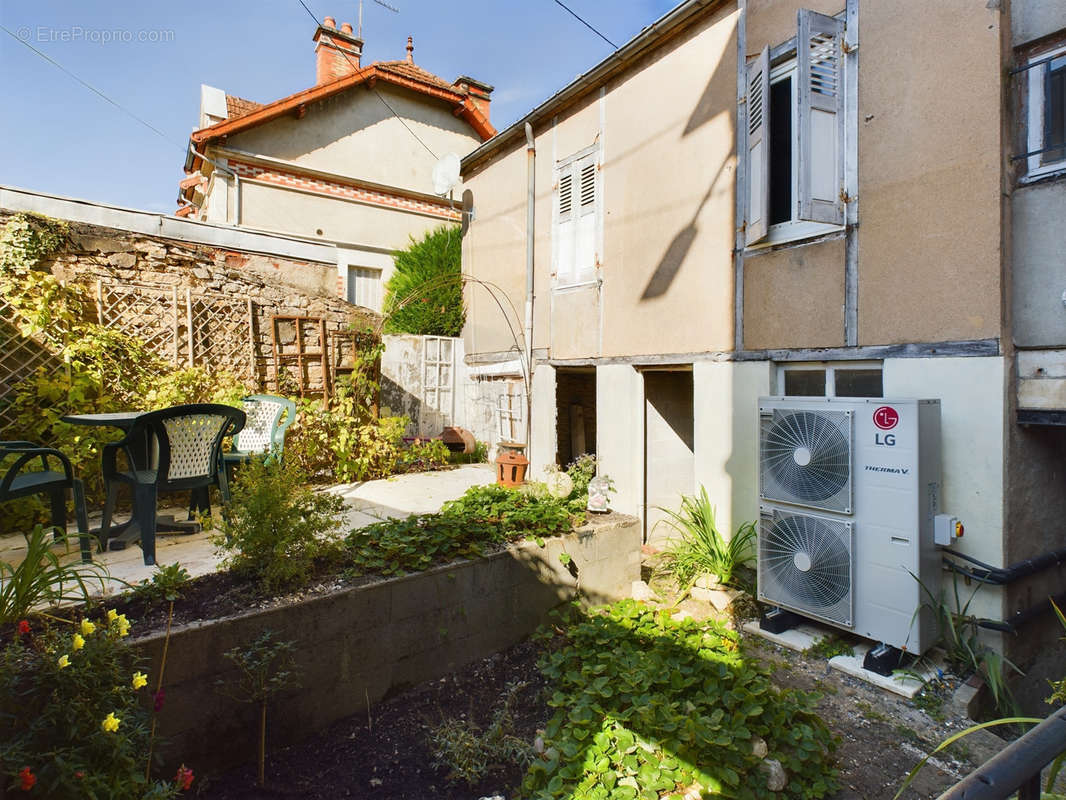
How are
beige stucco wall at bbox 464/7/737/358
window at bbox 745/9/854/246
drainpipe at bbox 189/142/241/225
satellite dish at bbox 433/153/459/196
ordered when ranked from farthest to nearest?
drainpipe at bbox 189/142/241/225
satellite dish at bbox 433/153/459/196
beige stucco wall at bbox 464/7/737/358
window at bbox 745/9/854/246

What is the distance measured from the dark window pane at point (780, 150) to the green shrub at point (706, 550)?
2.63 m

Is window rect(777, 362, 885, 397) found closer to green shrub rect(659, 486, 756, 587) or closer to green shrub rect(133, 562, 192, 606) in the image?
green shrub rect(659, 486, 756, 587)

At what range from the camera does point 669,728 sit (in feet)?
8.02

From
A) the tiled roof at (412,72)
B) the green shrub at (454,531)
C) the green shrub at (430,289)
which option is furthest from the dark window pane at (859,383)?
the tiled roof at (412,72)

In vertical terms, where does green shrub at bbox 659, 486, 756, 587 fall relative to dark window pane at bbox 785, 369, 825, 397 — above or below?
below

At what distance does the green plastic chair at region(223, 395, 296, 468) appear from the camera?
16.2 ft

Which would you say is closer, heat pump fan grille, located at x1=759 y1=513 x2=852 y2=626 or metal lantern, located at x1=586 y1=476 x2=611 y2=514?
heat pump fan grille, located at x1=759 y1=513 x2=852 y2=626

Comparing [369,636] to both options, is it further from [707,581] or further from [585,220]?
[585,220]

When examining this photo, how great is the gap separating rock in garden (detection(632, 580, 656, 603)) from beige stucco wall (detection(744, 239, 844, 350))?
2263mm

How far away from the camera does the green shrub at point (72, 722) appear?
1769 millimetres

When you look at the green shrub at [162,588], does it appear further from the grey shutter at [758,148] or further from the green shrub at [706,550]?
the grey shutter at [758,148]

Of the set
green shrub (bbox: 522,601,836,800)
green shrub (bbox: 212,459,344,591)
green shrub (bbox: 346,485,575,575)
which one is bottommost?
green shrub (bbox: 522,601,836,800)

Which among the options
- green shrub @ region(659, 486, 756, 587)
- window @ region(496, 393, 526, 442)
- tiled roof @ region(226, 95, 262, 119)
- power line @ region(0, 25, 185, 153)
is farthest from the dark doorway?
tiled roof @ region(226, 95, 262, 119)

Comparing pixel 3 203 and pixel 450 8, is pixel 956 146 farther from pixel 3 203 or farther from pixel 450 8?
pixel 3 203
